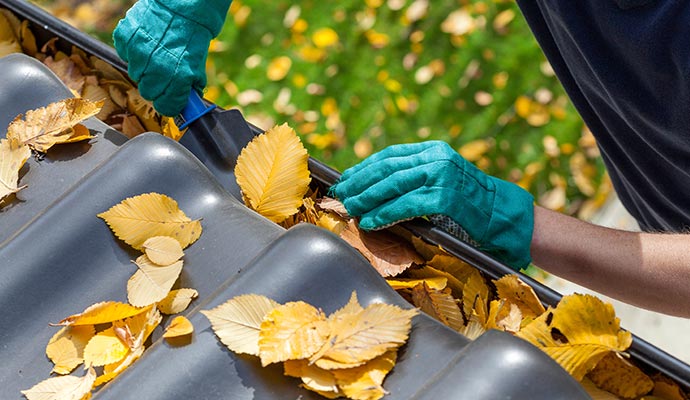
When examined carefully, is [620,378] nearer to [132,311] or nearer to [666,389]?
[666,389]

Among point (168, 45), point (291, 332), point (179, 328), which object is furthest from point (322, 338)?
point (168, 45)

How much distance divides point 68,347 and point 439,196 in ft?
2.09

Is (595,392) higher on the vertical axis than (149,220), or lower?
lower

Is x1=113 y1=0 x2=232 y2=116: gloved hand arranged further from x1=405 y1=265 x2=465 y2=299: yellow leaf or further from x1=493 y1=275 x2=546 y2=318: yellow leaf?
x1=493 y1=275 x2=546 y2=318: yellow leaf

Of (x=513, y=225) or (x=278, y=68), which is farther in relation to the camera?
(x=278, y=68)

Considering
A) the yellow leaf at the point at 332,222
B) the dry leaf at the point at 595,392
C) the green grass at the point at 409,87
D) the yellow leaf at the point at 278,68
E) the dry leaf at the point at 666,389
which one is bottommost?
the green grass at the point at 409,87

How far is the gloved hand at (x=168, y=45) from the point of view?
1.52 metres

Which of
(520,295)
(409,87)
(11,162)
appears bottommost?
(409,87)

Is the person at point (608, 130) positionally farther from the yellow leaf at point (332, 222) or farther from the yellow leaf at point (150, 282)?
the yellow leaf at point (150, 282)

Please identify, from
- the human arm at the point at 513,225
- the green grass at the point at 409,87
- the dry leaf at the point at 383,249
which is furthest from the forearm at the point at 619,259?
the green grass at the point at 409,87

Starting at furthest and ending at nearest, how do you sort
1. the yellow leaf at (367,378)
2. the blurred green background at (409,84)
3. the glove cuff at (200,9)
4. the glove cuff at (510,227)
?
the blurred green background at (409,84), the glove cuff at (200,9), the glove cuff at (510,227), the yellow leaf at (367,378)

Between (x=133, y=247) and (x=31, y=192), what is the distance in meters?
0.24

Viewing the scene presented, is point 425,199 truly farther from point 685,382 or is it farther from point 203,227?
point 685,382

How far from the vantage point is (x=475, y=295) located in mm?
1229
